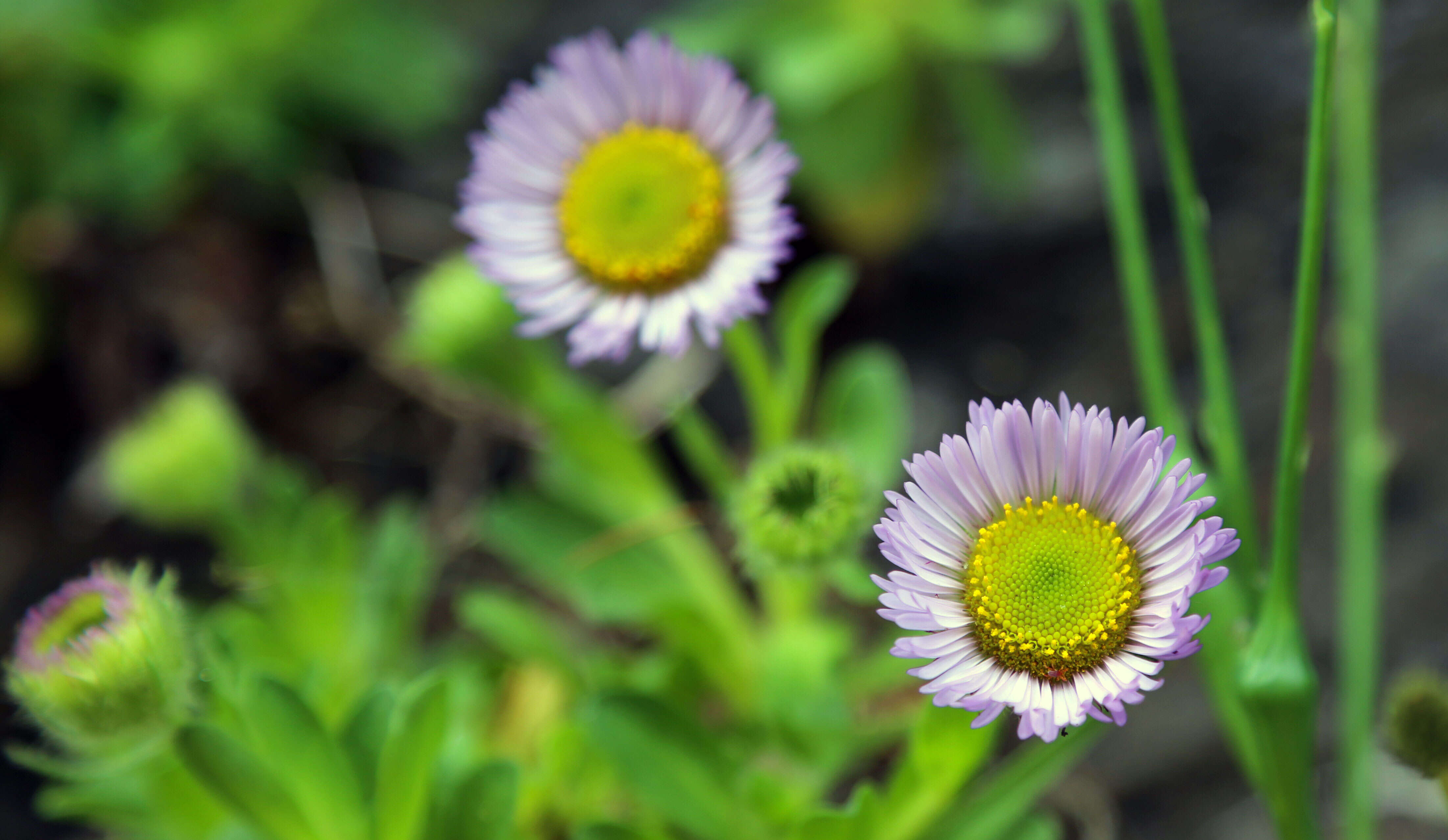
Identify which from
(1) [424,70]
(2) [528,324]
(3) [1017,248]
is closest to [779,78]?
(3) [1017,248]

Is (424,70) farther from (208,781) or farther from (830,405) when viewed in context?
(208,781)

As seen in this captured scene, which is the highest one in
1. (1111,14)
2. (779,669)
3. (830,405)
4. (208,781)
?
(1111,14)

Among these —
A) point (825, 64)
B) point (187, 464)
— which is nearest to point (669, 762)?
point (187, 464)

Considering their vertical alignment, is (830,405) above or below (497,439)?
below

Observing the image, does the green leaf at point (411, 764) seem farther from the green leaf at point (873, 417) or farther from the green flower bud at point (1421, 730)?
the green flower bud at point (1421, 730)

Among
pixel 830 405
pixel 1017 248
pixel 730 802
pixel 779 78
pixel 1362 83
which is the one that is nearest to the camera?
pixel 730 802

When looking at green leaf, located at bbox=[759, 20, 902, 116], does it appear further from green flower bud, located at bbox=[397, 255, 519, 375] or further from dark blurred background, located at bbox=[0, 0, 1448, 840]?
green flower bud, located at bbox=[397, 255, 519, 375]

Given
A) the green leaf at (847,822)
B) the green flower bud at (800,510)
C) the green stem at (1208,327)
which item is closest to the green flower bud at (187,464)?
the green flower bud at (800,510)
